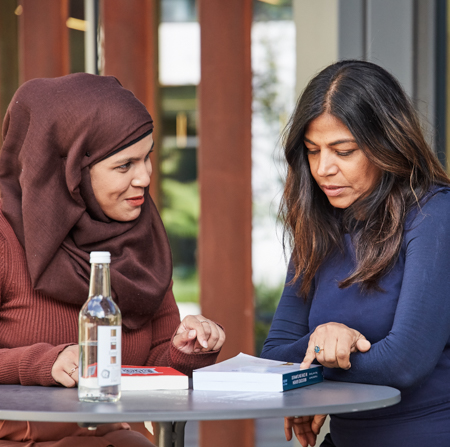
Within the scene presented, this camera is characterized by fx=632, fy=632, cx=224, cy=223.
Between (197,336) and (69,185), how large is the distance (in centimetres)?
55

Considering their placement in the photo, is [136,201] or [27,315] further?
[136,201]

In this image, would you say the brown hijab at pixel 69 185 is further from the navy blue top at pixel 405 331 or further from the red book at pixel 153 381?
the navy blue top at pixel 405 331

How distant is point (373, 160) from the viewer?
1.76m

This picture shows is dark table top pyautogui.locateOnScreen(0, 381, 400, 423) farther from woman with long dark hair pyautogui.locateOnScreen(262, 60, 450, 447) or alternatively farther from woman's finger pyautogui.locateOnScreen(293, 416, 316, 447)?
woman's finger pyautogui.locateOnScreen(293, 416, 316, 447)

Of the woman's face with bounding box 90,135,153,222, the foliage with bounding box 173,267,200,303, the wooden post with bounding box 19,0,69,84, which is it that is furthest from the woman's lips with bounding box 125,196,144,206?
the wooden post with bounding box 19,0,69,84

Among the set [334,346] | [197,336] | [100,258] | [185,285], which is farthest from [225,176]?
[100,258]

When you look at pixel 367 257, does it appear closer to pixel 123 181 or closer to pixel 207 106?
pixel 123 181

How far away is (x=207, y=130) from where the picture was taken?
11.7ft

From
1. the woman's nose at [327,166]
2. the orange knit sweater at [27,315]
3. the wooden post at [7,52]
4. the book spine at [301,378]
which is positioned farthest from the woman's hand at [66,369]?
the wooden post at [7,52]

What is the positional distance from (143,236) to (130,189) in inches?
6.4

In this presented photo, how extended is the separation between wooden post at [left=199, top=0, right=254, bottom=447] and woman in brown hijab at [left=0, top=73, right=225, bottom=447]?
1.62 meters

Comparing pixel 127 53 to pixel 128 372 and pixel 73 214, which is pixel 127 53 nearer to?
pixel 73 214

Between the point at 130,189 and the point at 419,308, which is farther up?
the point at 130,189

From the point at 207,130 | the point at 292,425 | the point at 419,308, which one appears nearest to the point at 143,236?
the point at 292,425
